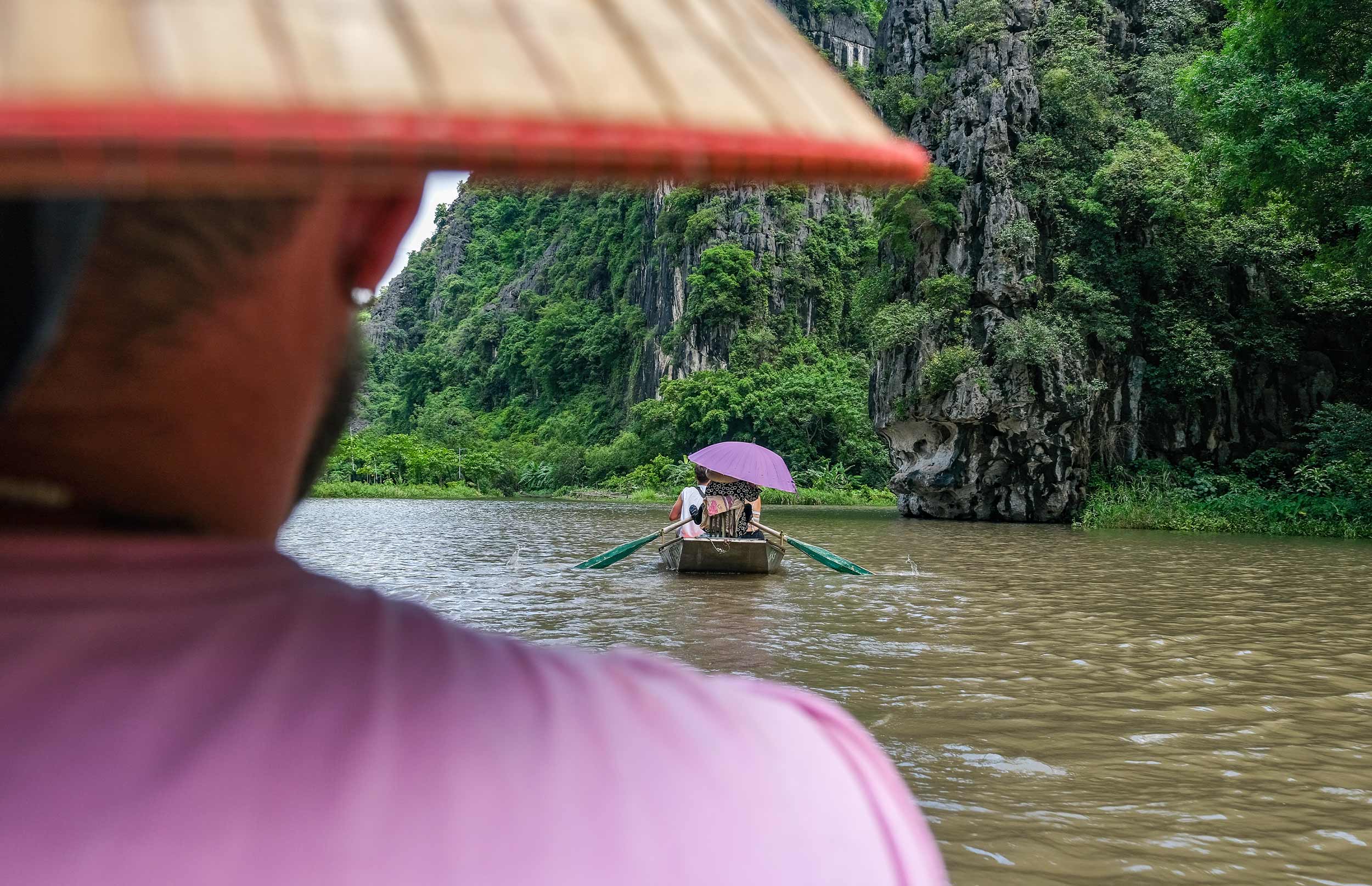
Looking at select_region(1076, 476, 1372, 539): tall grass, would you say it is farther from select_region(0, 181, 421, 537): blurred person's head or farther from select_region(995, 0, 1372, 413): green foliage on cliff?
select_region(0, 181, 421, 537): blurred person's head

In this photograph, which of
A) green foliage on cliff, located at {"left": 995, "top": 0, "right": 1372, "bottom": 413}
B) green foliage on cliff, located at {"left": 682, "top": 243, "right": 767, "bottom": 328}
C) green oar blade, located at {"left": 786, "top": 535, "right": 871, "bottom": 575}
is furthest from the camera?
green foliage on cliff, located at {"left": 682, "top": 243, "right": 767, "bottom": 328}

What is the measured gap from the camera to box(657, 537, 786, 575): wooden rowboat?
10.2 meters

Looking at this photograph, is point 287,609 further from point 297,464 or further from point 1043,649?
point 1043,649

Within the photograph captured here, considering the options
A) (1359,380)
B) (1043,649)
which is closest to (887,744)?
(1043,649)

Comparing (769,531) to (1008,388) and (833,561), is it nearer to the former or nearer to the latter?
(833,561)

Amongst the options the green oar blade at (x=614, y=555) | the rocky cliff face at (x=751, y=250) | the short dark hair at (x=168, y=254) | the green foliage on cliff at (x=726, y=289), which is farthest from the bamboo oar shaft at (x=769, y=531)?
the green foliage on cliff at (x=726, y=289)

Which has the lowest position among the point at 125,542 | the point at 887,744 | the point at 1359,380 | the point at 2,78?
the point at 887,744

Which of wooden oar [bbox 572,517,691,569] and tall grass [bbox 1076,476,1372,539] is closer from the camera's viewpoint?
wooden oar [bbox 572,517,691,569]

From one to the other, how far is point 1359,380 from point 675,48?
79.0 ft

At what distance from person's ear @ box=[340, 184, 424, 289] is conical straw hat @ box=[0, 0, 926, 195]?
12 centimetres

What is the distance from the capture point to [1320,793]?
3682 mm

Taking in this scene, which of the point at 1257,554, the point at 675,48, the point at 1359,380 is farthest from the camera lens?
the point at 1359,380

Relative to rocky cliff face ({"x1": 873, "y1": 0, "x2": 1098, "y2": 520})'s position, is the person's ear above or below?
below

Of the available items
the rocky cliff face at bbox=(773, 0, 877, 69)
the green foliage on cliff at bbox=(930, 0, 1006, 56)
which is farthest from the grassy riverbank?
the rocky cliff face at bbox=(773, 0, 877, 69)
